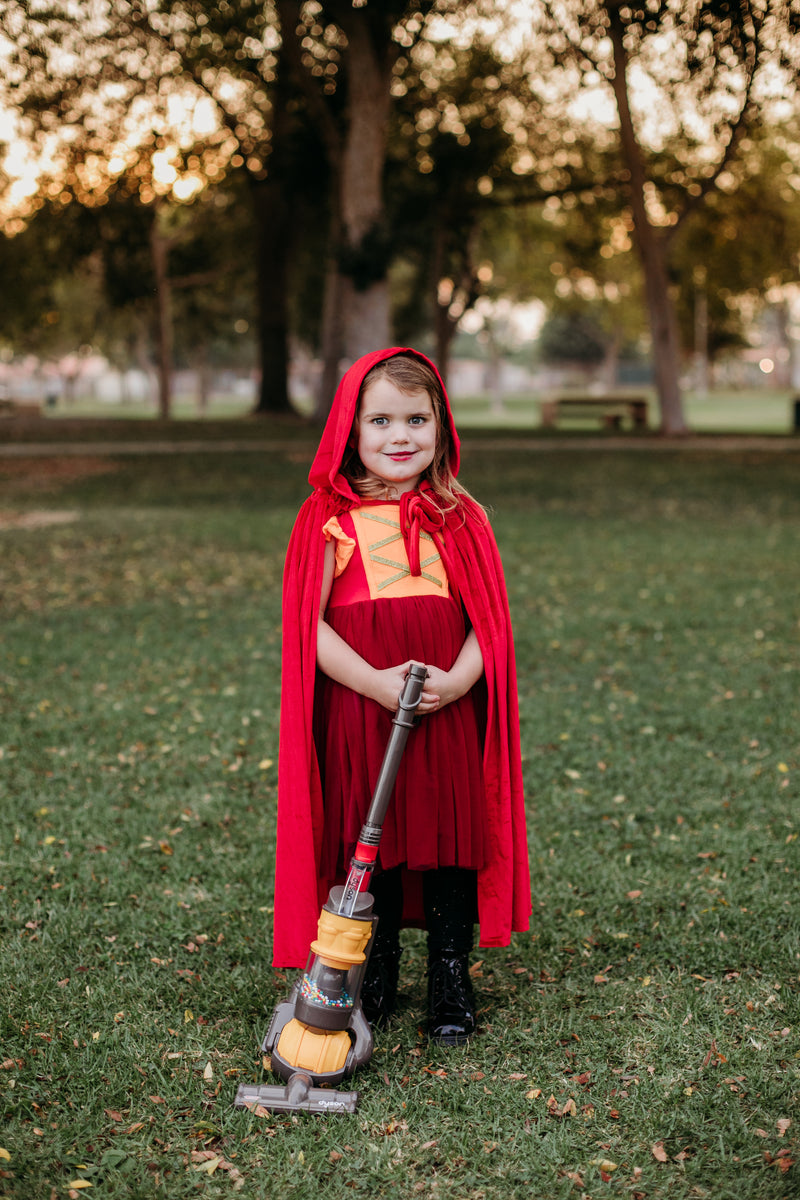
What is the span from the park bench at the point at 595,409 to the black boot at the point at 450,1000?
26.2 metres

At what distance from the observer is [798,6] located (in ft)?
44.6

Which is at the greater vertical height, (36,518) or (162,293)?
(162,293)

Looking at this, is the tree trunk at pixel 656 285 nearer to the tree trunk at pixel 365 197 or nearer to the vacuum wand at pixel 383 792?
the tree trunk at pixel 365 197

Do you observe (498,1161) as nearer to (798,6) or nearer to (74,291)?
(798,6)

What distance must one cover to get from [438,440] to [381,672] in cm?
62

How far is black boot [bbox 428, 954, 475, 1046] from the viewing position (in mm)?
2799

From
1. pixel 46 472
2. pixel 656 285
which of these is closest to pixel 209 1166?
pixel 46 472

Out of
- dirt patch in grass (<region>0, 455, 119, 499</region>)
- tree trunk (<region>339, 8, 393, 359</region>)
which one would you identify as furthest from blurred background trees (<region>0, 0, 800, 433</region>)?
dirt patch in grass (<region>0, 455, 119, 499</region>)

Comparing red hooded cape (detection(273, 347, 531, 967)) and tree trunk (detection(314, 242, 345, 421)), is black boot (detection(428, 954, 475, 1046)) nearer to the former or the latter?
red hooded cape (detection(273, 347, 531, 967))

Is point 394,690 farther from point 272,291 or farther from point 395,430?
point 272,291

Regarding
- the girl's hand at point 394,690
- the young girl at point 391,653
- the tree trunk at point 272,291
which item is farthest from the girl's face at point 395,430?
the tree trunk at point 272,291

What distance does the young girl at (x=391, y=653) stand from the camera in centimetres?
264

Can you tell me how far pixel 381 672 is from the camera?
2586mm

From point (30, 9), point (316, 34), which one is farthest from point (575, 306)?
point (30, 9)
